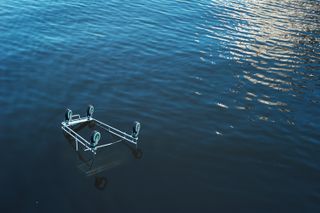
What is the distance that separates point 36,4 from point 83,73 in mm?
28822

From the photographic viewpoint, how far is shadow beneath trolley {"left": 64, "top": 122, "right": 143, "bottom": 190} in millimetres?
28144

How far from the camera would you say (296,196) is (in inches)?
1086

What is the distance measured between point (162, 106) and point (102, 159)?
1095cm

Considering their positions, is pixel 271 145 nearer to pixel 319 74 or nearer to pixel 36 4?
pixel 319 74

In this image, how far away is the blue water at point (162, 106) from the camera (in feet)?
89.0

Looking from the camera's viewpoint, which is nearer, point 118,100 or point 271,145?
point 271,145

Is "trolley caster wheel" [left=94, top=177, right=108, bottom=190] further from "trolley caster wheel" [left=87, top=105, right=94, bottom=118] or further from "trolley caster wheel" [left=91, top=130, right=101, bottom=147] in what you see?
"trolley caster wheel" [left=87, top=105, right=94, bottom=118]

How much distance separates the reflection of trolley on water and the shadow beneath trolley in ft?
1.71

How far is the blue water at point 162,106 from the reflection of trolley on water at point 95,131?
33.0 inches

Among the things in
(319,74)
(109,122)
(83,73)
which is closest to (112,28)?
(83,73)

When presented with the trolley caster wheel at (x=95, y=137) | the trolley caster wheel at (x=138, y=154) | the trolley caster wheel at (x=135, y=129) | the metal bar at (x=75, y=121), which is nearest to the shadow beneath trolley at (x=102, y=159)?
the trolley caster wheel at (x=138, y=154)

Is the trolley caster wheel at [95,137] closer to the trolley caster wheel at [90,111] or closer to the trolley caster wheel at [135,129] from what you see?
the trolley caster wheel at [135,129]

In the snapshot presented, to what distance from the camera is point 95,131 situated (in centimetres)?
2930

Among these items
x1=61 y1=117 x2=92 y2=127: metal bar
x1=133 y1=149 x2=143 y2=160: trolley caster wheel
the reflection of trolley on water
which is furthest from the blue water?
x1=61 y1=117 x2=92 y2=127: metal bar
